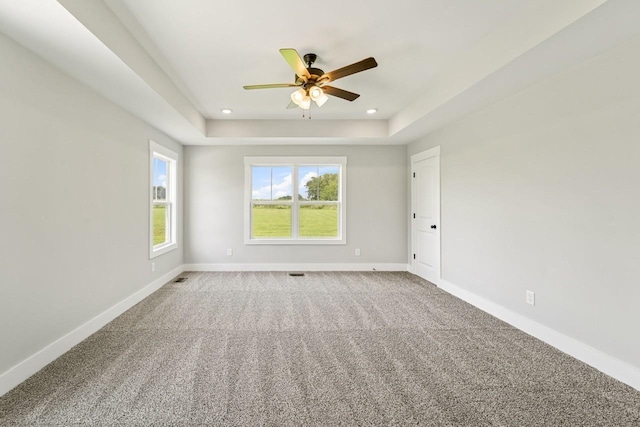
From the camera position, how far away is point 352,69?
2371mm

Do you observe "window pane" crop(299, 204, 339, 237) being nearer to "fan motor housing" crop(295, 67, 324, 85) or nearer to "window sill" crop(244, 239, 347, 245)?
"window sill" crop(244, 239, 347, 245)

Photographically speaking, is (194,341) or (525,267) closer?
(194,341)

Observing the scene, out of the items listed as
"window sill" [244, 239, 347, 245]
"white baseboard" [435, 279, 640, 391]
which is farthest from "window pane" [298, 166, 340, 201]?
"white baseboard" [435, 279, 640, 391]

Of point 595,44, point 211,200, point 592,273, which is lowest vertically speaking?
point 592,273

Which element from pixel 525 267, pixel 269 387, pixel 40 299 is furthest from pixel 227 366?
pixel 525 267

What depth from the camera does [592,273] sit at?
→ 2203 mm

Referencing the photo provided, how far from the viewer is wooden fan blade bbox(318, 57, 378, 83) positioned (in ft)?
7.45

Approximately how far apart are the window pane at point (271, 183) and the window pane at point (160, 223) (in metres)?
1.45

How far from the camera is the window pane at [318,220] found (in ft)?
17.7

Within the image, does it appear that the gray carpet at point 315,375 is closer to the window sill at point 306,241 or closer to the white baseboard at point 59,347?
the white baseboard at point 59,347

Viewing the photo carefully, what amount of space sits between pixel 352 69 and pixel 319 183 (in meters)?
3.09

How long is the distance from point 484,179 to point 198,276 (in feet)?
14.5

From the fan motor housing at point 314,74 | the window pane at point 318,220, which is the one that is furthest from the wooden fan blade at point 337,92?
the window pane at point 318,220

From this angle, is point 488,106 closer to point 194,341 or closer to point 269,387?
point 269,387
